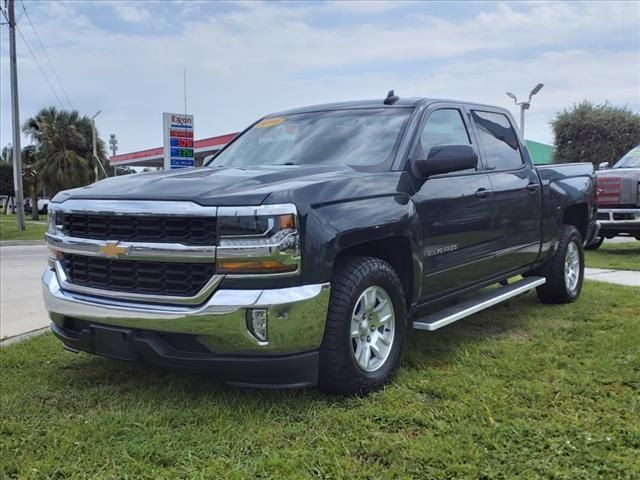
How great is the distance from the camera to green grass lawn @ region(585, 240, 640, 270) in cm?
994

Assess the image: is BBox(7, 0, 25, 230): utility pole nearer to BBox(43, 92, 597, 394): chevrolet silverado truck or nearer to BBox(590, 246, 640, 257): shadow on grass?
BBox(590, 246, 640, 257): shadow on grass

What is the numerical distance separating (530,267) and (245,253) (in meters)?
3.65

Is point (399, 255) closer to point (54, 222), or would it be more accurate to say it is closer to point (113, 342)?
point (113, 342)

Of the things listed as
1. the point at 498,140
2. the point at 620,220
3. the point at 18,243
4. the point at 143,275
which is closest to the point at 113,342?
the point at 143,275

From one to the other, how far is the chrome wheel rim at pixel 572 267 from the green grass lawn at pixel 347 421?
72.6 inches

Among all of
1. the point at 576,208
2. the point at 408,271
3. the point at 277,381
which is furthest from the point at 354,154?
the point at 576,208

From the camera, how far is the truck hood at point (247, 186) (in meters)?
3.35

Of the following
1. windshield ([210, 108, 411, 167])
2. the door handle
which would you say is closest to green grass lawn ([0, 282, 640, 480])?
the door handle

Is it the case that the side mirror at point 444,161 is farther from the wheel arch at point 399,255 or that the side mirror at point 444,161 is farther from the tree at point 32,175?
the tree at point 32,175

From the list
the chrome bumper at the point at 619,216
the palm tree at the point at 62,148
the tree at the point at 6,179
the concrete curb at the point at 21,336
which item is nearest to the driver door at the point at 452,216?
the concrete curb at the point at 21,336

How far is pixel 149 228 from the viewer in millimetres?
3420

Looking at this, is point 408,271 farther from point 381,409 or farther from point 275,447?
point 275,447

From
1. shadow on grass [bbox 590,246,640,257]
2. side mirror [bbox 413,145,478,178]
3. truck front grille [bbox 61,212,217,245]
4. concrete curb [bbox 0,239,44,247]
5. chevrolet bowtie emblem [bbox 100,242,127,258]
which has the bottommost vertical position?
concrete curb [bbox 0,239,44,247]

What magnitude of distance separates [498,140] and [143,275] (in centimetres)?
356
